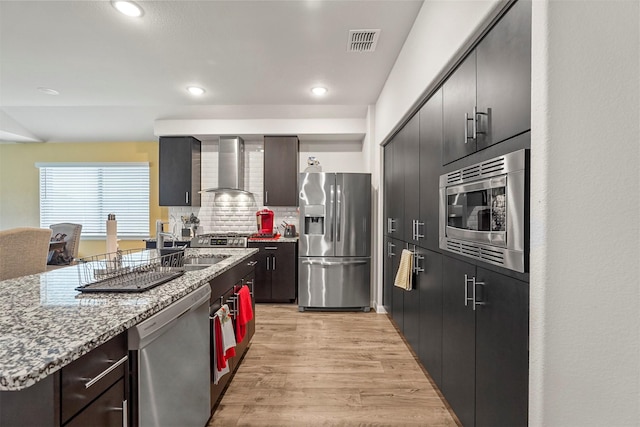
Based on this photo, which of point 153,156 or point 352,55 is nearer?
point 352,55

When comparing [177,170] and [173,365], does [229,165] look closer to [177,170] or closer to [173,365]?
[177,170]

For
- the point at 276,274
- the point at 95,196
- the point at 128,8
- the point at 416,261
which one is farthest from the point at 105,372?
the point at 95,196

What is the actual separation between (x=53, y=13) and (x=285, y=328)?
10.9ft

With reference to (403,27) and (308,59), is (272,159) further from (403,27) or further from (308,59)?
(403,27)

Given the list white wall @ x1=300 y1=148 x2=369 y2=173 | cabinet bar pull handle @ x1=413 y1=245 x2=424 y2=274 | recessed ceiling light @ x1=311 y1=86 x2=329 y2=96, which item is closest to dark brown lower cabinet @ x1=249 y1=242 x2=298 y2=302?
white wall @ x1=300 y1=148 x2=369 y2=173

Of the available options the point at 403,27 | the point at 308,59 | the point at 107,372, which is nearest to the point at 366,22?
the point at 403,27

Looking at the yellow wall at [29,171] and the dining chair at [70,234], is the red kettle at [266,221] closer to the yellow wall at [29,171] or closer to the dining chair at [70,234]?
the yellow wall at [29,171]

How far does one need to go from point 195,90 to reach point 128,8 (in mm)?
1474

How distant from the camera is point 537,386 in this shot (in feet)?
3.27

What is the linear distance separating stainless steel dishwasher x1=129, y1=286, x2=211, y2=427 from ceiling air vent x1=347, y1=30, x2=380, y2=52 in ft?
7.39

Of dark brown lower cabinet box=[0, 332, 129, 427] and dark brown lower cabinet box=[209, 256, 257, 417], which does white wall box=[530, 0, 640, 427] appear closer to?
dark brown lower cabinet box=[0, 332, 129, 427]

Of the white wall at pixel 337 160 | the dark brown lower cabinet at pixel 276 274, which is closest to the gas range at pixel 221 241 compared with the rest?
the dark brown lower cabinet at pixel 276 274

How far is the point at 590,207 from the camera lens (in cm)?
94

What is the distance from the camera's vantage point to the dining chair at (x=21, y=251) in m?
2.35
